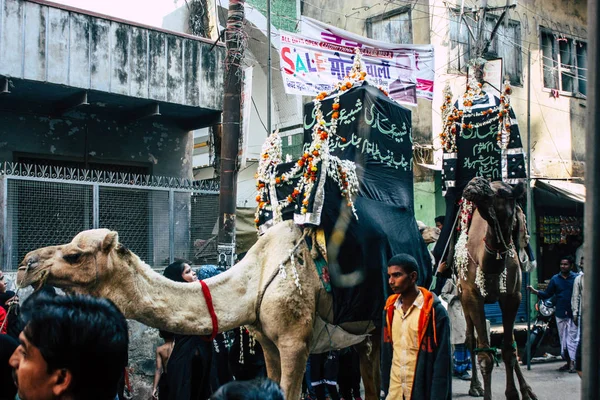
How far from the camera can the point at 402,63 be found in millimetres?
13219

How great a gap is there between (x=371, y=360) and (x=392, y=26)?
12017 mm

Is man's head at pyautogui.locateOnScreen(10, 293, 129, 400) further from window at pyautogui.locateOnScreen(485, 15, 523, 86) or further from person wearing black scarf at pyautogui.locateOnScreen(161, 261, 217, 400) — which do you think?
window at pyautogui.locateOnScreen(485, 15, 523, 86)

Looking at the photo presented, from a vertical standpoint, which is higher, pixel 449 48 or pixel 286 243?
pixel 449 48

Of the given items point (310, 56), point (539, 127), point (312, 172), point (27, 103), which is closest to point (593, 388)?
point (312, 172)

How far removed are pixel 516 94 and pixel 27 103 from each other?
38.8 feet

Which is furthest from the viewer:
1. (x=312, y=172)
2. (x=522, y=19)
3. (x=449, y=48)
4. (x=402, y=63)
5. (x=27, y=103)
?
(x=522, y=19)

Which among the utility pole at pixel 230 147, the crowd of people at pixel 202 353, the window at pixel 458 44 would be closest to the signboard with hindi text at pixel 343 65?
the utility pole at pixel 230 147

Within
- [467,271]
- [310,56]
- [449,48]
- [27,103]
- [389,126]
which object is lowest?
[467,271]

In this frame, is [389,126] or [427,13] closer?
[389,126]

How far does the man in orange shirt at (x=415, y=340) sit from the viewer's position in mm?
4809

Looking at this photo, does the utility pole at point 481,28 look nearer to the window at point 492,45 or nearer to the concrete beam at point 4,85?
the window at point 492,45

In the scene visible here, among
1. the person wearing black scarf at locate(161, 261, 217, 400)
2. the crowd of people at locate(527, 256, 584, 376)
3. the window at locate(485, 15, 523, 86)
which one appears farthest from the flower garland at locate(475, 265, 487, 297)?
the window at locate(485, 15, 523, 86)

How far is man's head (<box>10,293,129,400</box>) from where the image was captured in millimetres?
2057

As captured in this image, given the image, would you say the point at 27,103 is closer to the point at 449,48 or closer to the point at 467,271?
the point at 467,271
